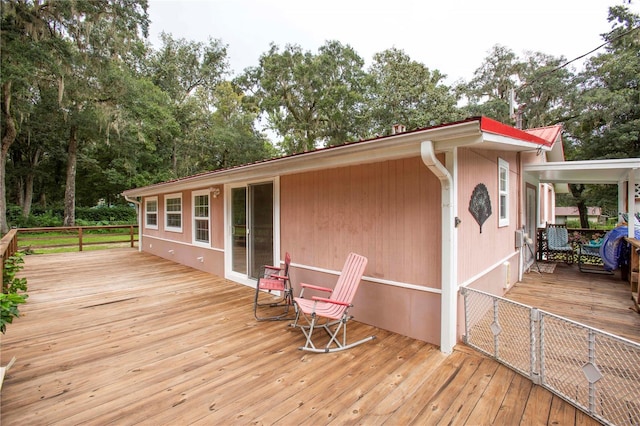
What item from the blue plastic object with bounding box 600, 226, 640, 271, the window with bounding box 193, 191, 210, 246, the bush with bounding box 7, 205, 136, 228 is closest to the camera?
the blue plastic object with bounding box 600, 226, 640, 271

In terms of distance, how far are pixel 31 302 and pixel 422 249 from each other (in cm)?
606

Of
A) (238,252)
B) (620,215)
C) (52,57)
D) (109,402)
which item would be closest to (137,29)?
(52,57)

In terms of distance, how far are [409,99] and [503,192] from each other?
41.7 feet

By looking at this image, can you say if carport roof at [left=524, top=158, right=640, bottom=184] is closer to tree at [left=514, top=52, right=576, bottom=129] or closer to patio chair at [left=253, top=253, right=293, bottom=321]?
patio chair at [left=253, top=253, right=293, bottom=321]

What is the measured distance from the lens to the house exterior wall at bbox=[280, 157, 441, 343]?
3.28 metres

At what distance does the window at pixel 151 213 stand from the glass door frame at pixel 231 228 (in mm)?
5023

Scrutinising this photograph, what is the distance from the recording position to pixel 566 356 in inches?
115

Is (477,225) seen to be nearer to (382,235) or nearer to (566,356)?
(382,235)

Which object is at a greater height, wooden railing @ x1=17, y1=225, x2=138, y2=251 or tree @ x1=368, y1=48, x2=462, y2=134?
tree @ x1=368, y1=48, x2=462, y2=134

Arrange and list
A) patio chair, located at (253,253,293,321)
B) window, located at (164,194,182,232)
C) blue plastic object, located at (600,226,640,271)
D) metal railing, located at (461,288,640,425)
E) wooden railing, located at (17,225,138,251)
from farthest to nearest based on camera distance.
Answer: wooden railing, located at (17,225,138,251) < window, located at (164,194,182,232) < blue plastic object, located at (600,226,640,271) < patio chair, located at (253,253,293,321) < metal railing, located at (461,288,640,425)

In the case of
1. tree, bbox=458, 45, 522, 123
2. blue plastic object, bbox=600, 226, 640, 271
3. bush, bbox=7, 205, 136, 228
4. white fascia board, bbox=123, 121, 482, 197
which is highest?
tree, bbox=458, 45, 522, 123

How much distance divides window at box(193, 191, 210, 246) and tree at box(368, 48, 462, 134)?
11.1 meters

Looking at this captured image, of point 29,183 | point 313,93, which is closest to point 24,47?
point 313,93

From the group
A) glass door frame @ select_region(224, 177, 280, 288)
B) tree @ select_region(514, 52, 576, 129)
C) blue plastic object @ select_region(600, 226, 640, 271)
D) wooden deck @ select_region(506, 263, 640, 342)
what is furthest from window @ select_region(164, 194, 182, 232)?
tree @ select_region(514, 52, 576, 129)
